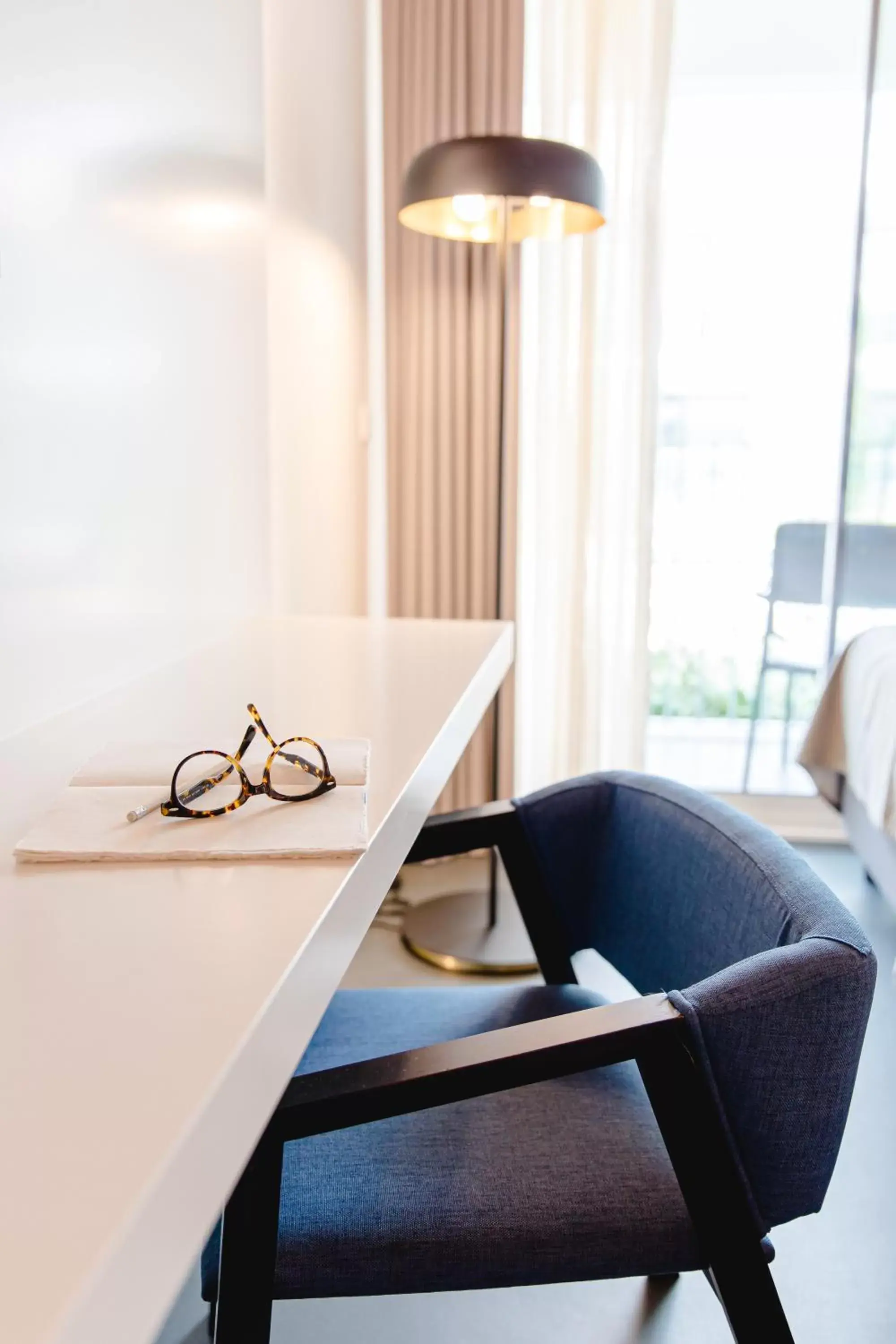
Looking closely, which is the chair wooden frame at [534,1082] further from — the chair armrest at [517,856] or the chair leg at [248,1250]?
the chair armrest at [517,856]

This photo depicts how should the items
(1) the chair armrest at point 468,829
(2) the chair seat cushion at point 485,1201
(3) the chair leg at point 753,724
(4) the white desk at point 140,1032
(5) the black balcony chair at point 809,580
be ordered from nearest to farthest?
(4) the white desk at point 140,1032 < (2) the chair seat cushion at point 485,1201 < (1) the chair armrest at point 468,829 < (5) the black balcony chair at point 809,580 < (3) the chair leg at point 753,724

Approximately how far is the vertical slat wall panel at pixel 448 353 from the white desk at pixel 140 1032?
2.02 m

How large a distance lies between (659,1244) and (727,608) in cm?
283

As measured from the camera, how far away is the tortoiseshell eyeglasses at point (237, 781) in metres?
0.79

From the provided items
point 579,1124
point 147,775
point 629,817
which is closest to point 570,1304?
point 579,1124

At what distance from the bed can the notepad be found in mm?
1645

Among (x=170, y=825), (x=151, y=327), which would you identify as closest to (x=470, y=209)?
(x=151, y=327)

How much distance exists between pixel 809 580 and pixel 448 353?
1.39 meters

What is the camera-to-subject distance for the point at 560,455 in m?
3.10

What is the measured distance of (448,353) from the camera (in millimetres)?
2904

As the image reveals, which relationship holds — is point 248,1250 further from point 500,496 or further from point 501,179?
point 500,496

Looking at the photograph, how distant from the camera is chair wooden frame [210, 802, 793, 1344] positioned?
74cm

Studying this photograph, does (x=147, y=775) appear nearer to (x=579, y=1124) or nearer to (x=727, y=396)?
(x=579, y=1124)

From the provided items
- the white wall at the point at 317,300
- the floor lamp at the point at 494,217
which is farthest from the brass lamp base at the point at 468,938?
the white wall at the point at 317,300
